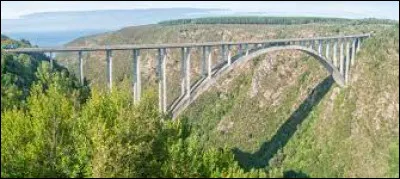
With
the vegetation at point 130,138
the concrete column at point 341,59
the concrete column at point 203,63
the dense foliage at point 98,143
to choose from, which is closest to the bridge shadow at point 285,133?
the concrete column at point 341,59

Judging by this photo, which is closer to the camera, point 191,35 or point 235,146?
point 235,146

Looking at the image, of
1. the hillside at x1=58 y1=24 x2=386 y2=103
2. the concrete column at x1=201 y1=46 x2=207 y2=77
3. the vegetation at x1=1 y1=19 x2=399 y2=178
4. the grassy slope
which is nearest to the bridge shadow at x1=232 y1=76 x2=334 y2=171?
the grassy slope

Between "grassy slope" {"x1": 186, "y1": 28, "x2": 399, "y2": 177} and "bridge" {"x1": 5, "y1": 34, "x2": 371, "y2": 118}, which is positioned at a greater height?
"bridge" {"x1": 5, "y1": 34, "x2": 371, "y2": 118}

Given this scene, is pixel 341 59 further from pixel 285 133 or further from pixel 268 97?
pixel 268 97

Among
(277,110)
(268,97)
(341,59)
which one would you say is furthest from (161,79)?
(268,97)

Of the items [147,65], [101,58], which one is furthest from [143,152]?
[101,58]

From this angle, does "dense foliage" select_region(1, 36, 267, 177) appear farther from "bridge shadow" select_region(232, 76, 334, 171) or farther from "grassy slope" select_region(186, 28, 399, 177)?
"bridge shadow" select_region(232, 76, 334, 171)

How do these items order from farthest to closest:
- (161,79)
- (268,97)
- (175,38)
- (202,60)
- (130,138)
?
(175,38), (268,97), (202,60), (161,79), (130,138)

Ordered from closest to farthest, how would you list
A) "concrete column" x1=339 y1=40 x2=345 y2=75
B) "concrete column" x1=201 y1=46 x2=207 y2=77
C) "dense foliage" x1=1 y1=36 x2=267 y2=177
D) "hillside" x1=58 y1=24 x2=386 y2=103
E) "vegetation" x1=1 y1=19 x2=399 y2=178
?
1. "vegetation" x1=1 y1=19 x2=399 y2=178
2. "dense foliage" x1=1 y1=36 x2=267 y2=177
3. "concrete column" x1=201 y1=46 x2=207 y2=77
4. "concrete column" x1=339 y1=40 x2=345 y2=75
5. "hillside" x1=58 y1=24 x2=386 y2=103

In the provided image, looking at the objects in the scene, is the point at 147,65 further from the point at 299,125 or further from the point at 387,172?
the point at 387,172
